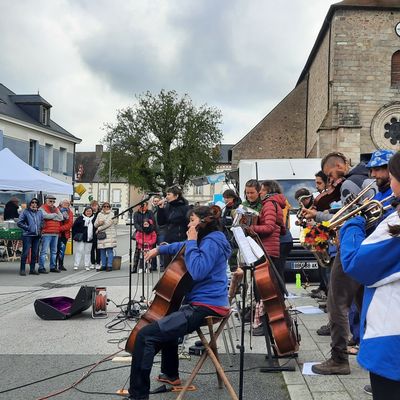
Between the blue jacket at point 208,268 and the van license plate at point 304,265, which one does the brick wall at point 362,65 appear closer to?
the van license plate at point 304,265

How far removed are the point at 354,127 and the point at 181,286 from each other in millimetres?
26443

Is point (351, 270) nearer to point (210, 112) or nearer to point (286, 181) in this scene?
point (286, 181)

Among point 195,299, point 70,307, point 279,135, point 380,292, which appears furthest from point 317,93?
point 380,292

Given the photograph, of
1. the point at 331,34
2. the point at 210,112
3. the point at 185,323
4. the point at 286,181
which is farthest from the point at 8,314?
the point at 210,112

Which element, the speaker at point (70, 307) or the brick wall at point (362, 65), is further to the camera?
the brick wall at point (362, 65)

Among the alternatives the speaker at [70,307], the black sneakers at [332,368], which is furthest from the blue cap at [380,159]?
the speaker at [70,307]

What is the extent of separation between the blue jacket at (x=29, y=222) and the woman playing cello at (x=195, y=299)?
9.31 m

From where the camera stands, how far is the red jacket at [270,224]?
21.0 ft

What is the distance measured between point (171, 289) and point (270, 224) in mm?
2410

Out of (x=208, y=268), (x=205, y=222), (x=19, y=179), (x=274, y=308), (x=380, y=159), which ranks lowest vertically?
(x=274, y=308)

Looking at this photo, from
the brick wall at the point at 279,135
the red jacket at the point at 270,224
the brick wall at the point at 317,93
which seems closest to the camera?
the red jacket at the point at 270,224

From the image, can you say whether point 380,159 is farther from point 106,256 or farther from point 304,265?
point 106,256

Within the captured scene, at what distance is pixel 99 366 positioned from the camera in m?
5.33

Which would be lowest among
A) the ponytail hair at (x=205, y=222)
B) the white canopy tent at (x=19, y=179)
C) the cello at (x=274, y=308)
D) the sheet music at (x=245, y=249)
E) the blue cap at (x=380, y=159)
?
the cello at (x=274, y=308)
